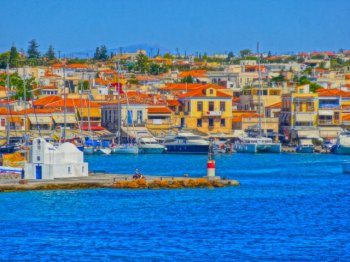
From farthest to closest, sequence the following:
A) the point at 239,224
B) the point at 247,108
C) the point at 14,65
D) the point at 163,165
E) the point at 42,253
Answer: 1. the point at 14,65
2. the point at 247,108
3. the point at 163,165
4. the point at 239,224
5. the point at 42,253

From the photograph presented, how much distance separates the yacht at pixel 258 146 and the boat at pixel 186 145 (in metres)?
2.68

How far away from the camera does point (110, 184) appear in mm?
60062

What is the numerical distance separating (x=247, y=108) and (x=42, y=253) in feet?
268

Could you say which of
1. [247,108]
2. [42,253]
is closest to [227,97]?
[247,108]

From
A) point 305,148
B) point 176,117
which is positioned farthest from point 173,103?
point 305,148

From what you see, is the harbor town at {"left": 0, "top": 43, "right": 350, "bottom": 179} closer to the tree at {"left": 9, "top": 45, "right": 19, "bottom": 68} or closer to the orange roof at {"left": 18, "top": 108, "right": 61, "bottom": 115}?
the orange roof at {"left": 18, "top": 108, "right": 61, "bottom": 115}

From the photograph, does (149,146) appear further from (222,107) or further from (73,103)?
(222,107)

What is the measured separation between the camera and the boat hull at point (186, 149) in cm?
10150

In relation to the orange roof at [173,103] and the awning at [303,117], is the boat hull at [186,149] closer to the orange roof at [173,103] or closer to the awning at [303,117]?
the orange roof at [173,103]

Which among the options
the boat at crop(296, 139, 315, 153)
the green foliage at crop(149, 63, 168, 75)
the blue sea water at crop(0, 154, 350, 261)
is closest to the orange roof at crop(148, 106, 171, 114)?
the boat at crop(296, 139, 315, 153)

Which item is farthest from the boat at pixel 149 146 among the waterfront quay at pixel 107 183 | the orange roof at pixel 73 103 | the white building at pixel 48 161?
the white building at pixel 48 161

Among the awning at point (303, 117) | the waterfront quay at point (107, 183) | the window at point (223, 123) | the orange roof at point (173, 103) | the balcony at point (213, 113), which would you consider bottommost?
the waterfront quay at point (107, 183)

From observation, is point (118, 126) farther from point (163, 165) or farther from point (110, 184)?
point (110, 184)

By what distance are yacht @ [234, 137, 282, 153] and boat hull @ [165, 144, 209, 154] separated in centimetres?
301
